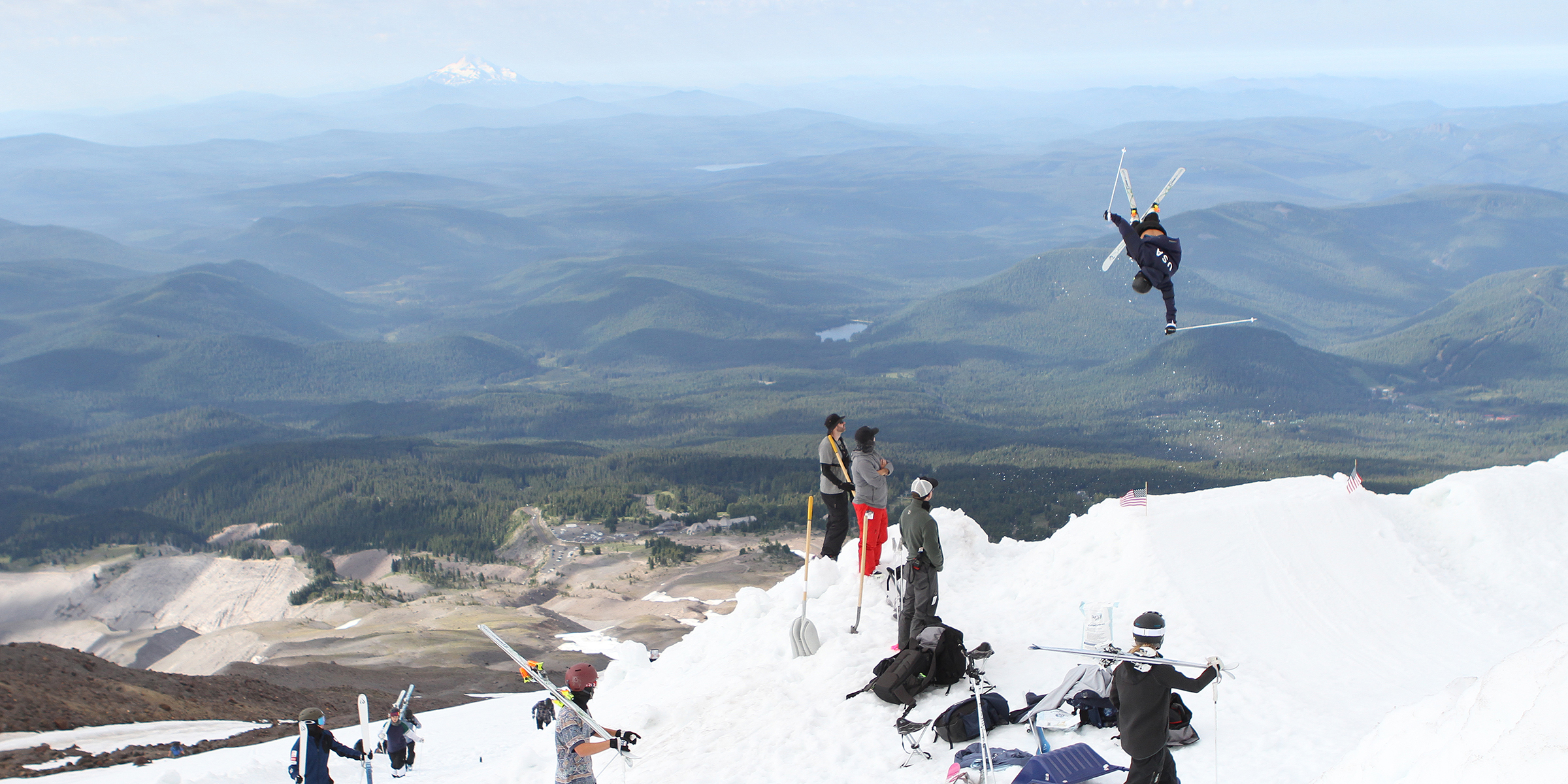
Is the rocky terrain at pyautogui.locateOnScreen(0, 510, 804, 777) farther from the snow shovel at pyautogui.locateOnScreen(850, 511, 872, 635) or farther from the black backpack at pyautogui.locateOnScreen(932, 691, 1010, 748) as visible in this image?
the black backpack at pyautogui.locateOnScreen(932, 691, 1010, 748)

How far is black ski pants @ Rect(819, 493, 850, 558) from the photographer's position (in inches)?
692

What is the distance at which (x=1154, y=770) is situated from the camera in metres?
8.54

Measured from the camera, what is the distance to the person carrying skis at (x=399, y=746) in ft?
51.8

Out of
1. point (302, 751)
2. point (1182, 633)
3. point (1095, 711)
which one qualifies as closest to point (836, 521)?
point (1182, 633)

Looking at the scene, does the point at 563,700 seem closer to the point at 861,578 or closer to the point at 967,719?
the point at 967,719

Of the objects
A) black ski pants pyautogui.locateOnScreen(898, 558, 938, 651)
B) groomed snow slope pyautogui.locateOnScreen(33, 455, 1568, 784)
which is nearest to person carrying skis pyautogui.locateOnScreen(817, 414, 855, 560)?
groomed snow slope pyautogui.locateOnScreen(33, 455, 1568, 784)

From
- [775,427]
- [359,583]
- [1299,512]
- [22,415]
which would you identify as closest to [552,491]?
[359,583]

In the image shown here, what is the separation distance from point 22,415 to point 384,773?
18261 cm

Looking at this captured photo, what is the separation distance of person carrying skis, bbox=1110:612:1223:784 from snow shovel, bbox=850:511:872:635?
6.56 metres

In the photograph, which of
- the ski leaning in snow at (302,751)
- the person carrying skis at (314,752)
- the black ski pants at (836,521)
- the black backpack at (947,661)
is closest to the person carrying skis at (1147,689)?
the black backpack at (947,661)

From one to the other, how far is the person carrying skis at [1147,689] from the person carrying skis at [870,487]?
Result: 7595 millimetres

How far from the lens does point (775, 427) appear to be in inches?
5379

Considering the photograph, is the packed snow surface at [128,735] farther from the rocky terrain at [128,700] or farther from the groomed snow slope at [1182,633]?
the groomed snow slope at [1182,633]

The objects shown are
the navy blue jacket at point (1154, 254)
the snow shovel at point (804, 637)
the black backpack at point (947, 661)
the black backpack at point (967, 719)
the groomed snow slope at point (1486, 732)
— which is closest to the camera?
the groomed snow slope at point (1486, 732)
